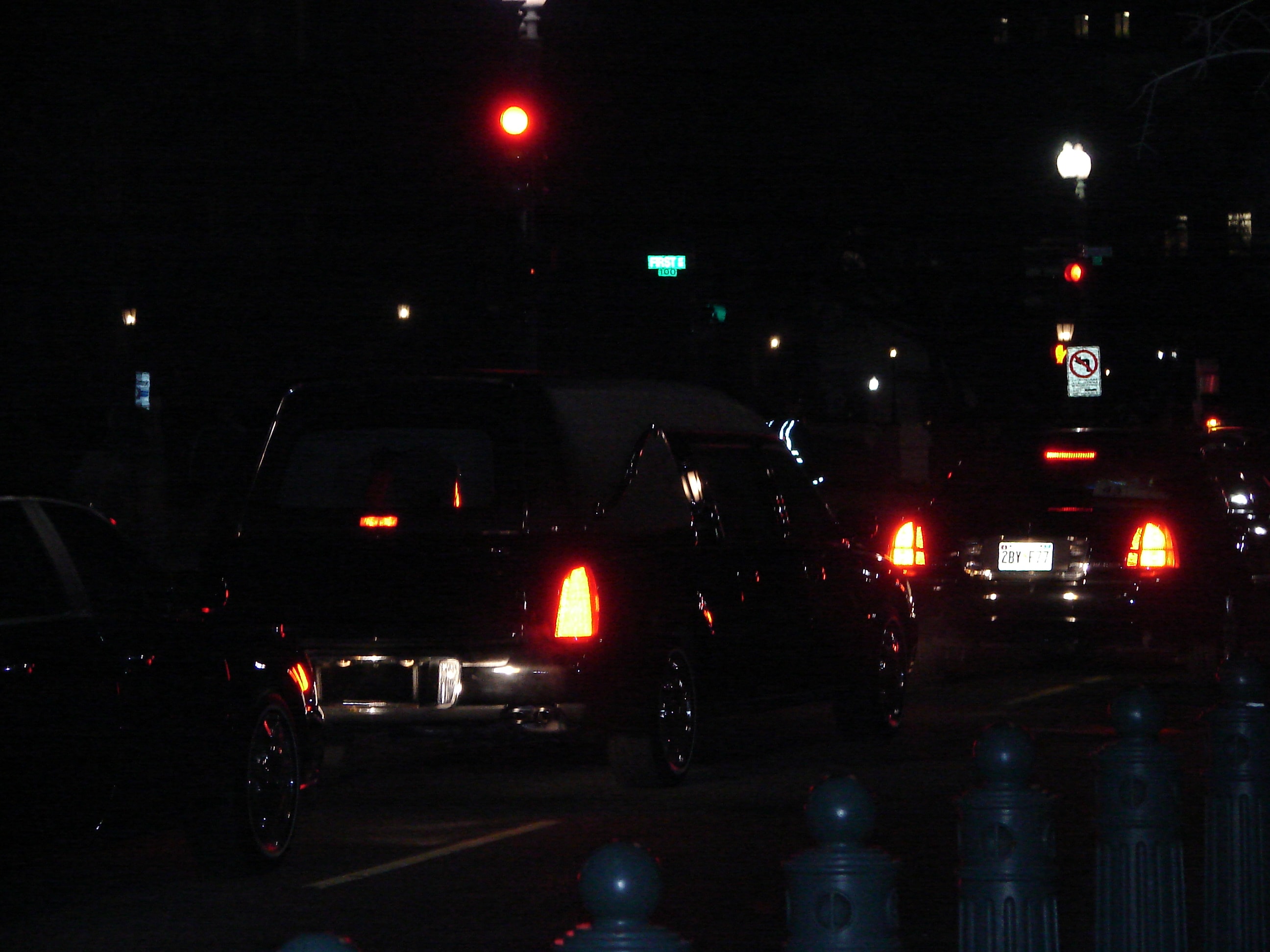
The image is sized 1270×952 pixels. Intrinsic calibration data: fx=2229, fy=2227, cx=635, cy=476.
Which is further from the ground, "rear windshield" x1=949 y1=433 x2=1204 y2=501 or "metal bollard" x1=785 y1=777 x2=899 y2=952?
"rear windshield" x1=949 y1=433 x2=1204 y2=501

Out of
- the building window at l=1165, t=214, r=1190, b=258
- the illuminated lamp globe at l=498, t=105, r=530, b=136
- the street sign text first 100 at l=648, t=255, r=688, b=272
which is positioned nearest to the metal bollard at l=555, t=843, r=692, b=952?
the illuminated lamp globe at l=498, t=105, r=530, b=136

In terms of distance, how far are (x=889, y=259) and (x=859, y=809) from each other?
57.1m

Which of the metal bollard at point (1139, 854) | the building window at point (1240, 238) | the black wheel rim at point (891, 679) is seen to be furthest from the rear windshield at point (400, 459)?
the building window at point (1240, 238)

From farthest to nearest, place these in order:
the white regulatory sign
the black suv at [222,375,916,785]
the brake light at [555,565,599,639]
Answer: the white regulatory sign → the brake light at [555,565,599,639] → the black suv at [222,375,916,785]

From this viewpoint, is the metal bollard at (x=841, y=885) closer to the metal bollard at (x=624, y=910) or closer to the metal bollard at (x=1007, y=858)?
the metal bollard at (x=624, y=910)

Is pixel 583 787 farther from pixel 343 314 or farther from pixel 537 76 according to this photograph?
pixel 343 314

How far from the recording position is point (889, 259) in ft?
197

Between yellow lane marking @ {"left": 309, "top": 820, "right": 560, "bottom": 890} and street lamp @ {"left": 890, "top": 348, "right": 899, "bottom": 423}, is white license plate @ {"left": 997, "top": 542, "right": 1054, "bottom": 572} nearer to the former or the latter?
yellow lane marking @ {"left": 309, "top": 820, "right": 560, "bottom": 890}

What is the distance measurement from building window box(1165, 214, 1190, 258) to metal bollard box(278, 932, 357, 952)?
72114 millimetres

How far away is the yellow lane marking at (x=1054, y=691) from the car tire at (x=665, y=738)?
13.0 ft

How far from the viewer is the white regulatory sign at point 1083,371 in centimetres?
3116

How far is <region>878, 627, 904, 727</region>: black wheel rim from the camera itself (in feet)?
41.5

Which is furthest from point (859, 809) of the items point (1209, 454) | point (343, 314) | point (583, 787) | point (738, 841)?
point (343, 314)

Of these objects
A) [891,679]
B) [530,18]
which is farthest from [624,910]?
[530,18]
